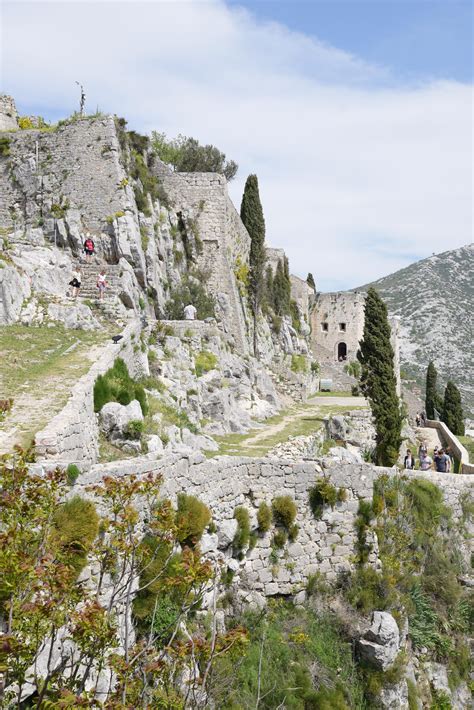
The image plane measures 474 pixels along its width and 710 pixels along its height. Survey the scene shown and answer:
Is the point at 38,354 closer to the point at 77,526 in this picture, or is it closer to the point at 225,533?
the point at 225,533

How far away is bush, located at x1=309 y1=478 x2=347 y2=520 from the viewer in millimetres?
10945

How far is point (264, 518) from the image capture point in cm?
1040

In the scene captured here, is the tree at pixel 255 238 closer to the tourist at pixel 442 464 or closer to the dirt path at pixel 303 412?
the dirt path at pixel 303 412

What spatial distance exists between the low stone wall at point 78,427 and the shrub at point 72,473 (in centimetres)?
23

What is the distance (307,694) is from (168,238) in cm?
2126

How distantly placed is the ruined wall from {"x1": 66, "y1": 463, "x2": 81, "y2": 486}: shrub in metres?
18.6

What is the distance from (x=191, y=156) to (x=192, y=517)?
31.0 metres

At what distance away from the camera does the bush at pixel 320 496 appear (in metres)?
10.9

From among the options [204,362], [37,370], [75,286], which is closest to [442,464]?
[204,362]

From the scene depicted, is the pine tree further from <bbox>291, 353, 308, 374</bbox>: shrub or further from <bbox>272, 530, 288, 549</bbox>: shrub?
<bbox>272, 530, 288, 549</bbox>: shrub

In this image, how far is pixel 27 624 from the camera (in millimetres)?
4812

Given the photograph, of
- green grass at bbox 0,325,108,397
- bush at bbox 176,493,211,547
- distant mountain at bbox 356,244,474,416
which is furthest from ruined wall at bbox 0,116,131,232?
distant mountain at bbox 356,244,474,416

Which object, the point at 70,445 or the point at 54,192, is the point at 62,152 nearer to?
the point at 54,192

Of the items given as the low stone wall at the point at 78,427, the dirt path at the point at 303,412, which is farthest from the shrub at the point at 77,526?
the dirt path at the point at 303,412
